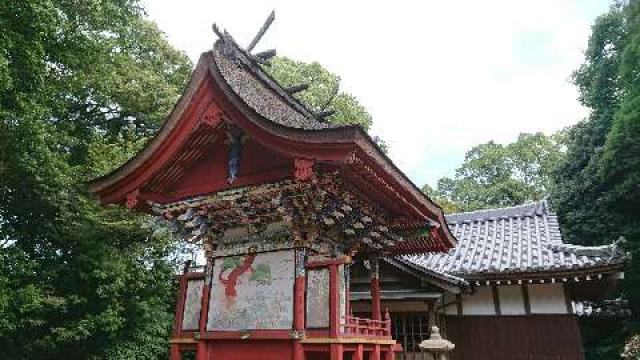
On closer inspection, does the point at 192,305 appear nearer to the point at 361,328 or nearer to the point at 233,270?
the point at 233,270

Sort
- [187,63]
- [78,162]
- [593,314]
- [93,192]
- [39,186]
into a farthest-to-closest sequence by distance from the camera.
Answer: [187,63] → [593,314] → [78,162] → [39,186] → [93,192]

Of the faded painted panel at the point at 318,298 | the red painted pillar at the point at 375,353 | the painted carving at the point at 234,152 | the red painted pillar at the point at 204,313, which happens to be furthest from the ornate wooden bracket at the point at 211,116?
the red painted pillar at the point at 375,353

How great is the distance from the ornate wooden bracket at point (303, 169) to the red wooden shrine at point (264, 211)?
1cm

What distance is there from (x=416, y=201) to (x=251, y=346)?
10.2 ft

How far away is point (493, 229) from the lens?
1519cm

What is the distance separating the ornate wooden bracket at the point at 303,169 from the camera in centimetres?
543

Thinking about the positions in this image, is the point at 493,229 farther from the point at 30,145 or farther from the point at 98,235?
the point at 30,145

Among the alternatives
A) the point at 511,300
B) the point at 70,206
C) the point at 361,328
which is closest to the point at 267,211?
the point at 361,328

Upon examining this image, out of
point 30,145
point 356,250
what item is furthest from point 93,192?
point 30,145

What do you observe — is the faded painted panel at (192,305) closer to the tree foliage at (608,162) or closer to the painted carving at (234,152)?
the painted carving at (234,152)

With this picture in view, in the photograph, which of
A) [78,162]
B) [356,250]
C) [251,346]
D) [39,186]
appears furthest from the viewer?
[78,162]

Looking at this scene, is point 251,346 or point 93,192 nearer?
point 251,346

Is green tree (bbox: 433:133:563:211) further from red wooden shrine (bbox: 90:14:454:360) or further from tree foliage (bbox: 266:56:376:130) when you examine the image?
red wooden shrine (bbox: 90:14:454:360)

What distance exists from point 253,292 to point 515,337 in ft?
23.8
